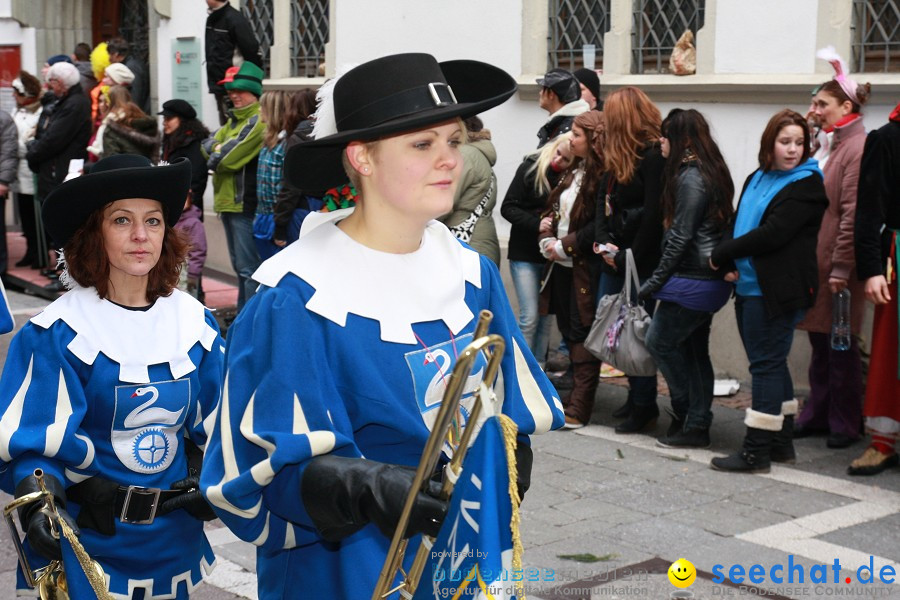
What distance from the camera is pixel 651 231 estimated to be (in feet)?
21.9

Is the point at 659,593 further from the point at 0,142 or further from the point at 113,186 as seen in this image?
the point at 0,142

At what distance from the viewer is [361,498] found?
233cm

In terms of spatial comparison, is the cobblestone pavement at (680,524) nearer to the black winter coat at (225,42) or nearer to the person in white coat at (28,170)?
the black winter coat at (225,42)

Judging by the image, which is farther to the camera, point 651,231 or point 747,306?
point 651,231

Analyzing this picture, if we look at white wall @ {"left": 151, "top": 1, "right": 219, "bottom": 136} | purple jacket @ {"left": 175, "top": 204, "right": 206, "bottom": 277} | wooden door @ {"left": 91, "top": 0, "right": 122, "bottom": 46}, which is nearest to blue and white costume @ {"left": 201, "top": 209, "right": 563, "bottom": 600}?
purple jacket @ {"left": 175, "top": 204, "right": 206, "bottom": 277}

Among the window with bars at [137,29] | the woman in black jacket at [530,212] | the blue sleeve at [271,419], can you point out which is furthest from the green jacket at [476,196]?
the window with bars at [137,29]

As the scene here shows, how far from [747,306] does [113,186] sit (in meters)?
3.66

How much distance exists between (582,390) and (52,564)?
4546mm

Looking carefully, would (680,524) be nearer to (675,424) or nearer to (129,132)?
(675,424)

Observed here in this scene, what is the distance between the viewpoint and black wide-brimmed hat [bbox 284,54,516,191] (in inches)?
102

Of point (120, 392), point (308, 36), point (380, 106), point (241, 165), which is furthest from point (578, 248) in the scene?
point (308, 36)

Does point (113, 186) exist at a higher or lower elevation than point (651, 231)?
higher

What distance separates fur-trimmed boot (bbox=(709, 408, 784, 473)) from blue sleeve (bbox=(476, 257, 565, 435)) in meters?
3.50

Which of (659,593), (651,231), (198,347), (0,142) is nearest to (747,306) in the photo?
(651,231)
